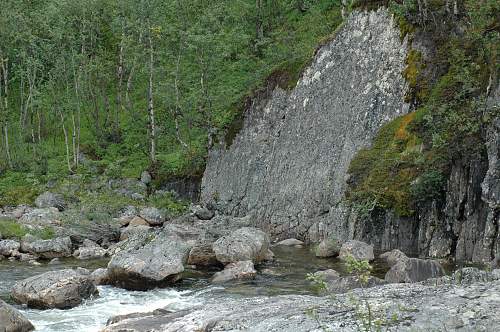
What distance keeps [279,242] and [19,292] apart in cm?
1225

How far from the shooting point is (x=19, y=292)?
15.2 m

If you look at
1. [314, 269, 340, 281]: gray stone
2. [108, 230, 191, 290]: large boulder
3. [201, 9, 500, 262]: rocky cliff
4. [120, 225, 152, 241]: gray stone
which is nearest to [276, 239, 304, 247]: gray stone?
[201, 9, 500, 262]: rocky cliff

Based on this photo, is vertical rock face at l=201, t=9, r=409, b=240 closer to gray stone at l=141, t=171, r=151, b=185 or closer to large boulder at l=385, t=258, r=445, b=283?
gray stone at l=141, t=171, r=151, b=185

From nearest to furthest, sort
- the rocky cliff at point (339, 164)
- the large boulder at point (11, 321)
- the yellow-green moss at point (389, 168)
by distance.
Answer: the large boulder at point (11, 321) → the rocky cliff at point (339, 164) → the yellow-green moss at point (389, 168)

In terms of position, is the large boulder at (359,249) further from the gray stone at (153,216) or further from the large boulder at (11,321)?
the gray stone at (153,216)

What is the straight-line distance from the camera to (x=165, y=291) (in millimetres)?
16562

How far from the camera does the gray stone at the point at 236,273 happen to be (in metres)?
17.9

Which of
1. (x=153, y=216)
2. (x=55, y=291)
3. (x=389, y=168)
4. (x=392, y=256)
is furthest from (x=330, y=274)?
(x=153, y=216)

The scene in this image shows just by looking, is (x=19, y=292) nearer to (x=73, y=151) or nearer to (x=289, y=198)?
(x=289, y=198)

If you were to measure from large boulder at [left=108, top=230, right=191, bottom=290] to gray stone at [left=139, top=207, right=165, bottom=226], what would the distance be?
462 inches

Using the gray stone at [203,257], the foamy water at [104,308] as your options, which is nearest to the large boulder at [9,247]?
the gray stone at [203,257]

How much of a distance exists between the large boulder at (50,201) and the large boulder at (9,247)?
6991 mm

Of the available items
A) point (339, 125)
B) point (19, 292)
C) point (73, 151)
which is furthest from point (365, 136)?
point (73, 151)

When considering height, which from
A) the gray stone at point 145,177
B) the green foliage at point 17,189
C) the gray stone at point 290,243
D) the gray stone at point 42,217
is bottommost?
the gray stone at point 290,243
